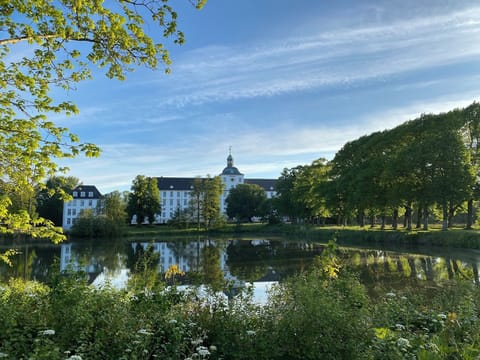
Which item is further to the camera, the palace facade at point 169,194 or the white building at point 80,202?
the palace facade at point 169,194

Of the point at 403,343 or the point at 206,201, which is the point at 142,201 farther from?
the point at 403,343

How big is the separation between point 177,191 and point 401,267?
92.6 metres

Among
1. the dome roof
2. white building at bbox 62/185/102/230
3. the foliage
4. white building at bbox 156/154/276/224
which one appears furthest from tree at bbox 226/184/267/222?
the foliage

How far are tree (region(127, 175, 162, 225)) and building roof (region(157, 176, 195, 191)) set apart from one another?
35055 mm

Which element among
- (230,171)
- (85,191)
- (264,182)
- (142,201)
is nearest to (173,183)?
(230,171)

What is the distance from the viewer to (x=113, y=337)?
13.2ft

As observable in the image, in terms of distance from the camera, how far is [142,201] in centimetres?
6881

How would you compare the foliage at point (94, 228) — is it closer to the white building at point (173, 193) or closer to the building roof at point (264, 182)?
the white building at point (173, 193)

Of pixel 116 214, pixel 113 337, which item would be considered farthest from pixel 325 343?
pixel 116 214

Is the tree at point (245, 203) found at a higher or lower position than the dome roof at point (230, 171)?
lower

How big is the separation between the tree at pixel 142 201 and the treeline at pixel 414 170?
3289 cm

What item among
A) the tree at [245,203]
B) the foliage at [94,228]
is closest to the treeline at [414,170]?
the foliage at [94,228]

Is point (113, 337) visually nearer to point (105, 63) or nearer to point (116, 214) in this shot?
point (105, 63)

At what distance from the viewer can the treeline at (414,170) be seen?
28922 mm
